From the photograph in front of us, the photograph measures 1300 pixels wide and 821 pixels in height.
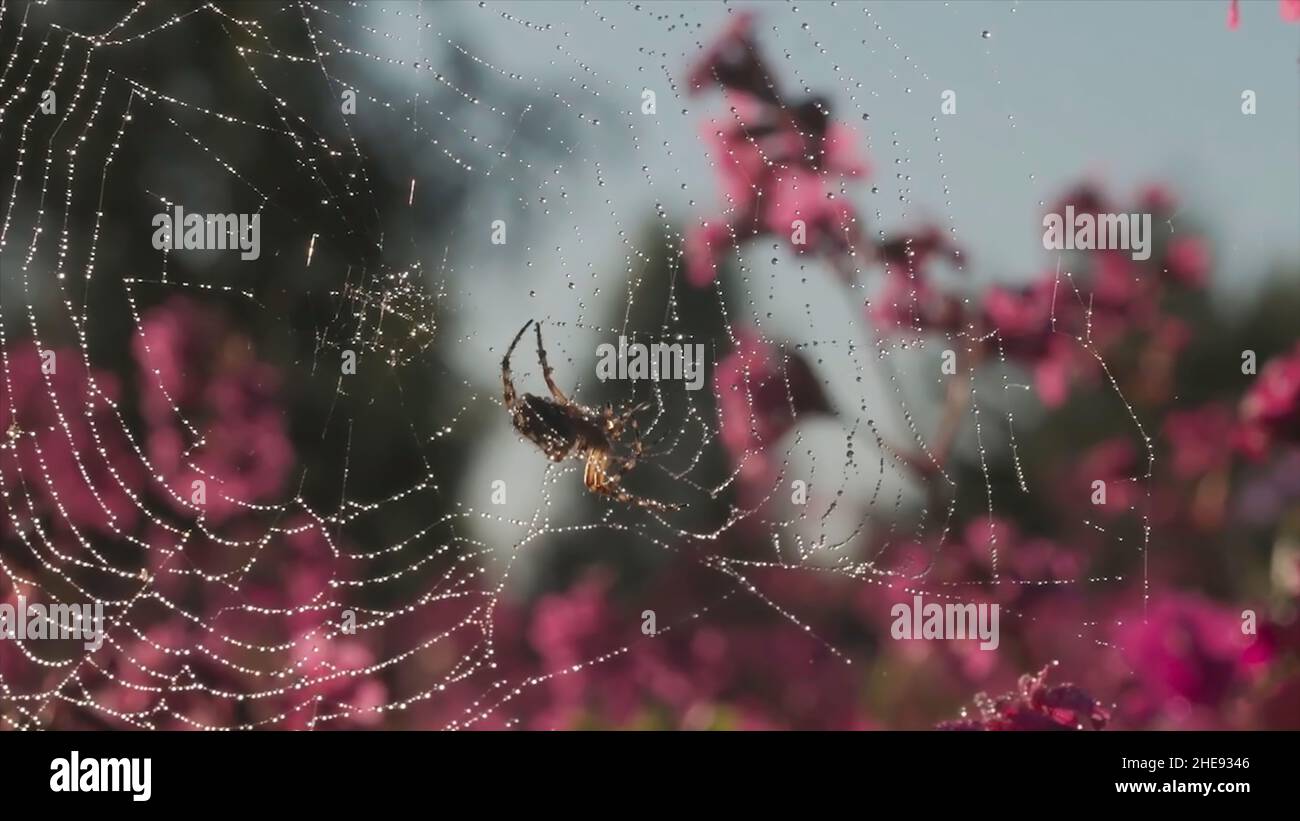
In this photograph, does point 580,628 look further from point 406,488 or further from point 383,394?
point 383,394

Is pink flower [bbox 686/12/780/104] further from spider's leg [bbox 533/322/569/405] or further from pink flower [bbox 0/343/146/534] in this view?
pink flower [bbox 0/343/146/534]

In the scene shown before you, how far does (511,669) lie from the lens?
177 cm

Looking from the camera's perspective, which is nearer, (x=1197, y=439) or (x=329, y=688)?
(x=1197, y=439)

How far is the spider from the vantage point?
135 cm

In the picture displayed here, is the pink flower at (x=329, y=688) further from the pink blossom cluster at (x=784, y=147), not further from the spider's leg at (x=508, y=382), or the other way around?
the pink blossom cluster at (x=784, y=147)

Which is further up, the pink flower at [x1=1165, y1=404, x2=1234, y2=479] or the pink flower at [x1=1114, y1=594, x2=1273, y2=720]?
the pink flower at [x1=1165, y1=404, x2=1234, y2=479]

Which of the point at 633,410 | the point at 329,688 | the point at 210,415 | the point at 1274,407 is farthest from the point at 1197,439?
the point at 210,415

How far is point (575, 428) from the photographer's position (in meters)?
1.36

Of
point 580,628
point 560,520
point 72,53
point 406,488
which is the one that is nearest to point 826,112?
point 580,628

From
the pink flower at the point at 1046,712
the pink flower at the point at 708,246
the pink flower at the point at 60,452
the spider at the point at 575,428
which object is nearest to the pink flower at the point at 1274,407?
the pink flower at the point at 1046,712

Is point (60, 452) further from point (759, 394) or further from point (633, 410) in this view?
point (759, 394)

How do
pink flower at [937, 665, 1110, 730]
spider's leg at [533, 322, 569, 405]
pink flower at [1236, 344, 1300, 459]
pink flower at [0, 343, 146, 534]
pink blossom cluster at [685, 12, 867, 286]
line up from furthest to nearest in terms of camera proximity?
pink flower at [0, 343, 146, 534] → spider's leg at [533, 322, 569, 405] → pink blossom cluster at [685, 12, 867, 286] → pink flower at [1236, 344, 1300, 459] → pink flower at [937, 665, 1110, 730]

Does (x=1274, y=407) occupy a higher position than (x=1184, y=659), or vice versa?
(x=1274, y=407)

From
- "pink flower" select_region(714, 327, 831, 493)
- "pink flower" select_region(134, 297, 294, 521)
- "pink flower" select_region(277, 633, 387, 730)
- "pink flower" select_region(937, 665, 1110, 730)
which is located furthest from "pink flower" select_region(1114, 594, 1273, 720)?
"pink flower" select_region(134, 297, 294, 521)
